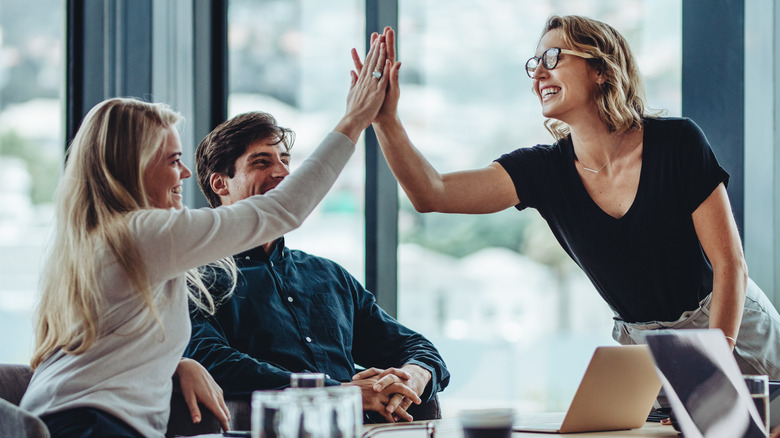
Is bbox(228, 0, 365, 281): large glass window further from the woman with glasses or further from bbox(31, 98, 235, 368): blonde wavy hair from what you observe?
bbox(31, 98, 235, 368): blonde wavy hair

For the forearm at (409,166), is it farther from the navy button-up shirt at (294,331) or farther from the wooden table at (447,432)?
the wooden table at (447,432)

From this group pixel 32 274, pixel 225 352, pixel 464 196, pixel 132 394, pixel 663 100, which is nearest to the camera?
pixel 132 394

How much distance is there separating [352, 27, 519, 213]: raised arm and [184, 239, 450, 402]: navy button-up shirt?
1.13 ft

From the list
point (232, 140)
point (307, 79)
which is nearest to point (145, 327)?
point (232, 140)

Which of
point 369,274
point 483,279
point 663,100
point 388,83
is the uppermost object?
point 663,100

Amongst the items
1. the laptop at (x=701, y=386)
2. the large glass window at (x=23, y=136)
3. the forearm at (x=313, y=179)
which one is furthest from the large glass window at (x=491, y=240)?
the laptop at (x=701, y=386)

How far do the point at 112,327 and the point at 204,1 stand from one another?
1.69 meters

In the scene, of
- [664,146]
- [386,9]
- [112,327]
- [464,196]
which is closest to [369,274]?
[464,196]

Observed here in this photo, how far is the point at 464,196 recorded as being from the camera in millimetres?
2031

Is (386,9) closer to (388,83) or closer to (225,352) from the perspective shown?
(388,83)

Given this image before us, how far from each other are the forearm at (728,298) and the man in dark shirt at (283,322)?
68 centimetres

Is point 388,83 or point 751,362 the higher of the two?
point 388,83

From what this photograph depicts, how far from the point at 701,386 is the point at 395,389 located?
88 cm

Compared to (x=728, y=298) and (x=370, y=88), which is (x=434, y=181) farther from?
(x=728, y=298)
